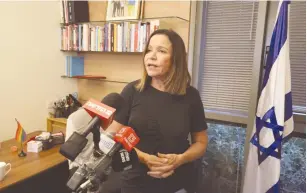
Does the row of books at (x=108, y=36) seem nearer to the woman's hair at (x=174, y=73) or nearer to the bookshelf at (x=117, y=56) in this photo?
the bookshelf at (x=117, y=56)

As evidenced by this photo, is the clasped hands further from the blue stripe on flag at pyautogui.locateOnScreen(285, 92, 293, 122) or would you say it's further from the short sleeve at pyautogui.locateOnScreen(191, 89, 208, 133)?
the blue stripe on flag at pyautogui.locateOnScreen(285, 92, 293, 122)

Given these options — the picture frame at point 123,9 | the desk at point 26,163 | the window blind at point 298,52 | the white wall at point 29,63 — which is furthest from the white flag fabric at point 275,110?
the white wall at point 29,63

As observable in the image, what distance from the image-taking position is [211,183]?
243cm

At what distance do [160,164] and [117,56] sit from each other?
5.70 feet

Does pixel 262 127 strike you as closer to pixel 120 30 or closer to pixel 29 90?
pixel 120 30

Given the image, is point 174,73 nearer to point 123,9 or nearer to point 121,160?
point 121,160

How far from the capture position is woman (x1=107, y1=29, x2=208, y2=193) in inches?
52.2

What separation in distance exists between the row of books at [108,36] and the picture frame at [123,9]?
4.0 inches

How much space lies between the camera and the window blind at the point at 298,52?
76.7 inches

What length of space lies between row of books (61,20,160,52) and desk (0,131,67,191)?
3.63 feet

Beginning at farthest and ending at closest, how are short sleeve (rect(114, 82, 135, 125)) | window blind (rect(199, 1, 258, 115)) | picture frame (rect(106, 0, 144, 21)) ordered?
picture frame (rect(106, 0, 144, 21))
window blind (rect(199, 1, 258, 115))
short sleeve (rect(114, 82, 135, 125))

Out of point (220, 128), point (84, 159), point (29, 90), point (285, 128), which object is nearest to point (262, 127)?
point (285, 128)

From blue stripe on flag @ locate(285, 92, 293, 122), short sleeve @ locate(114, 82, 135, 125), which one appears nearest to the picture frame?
short sleeve @ locate(114, 82, 135, 125)

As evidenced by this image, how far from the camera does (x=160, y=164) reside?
4.06 ft
